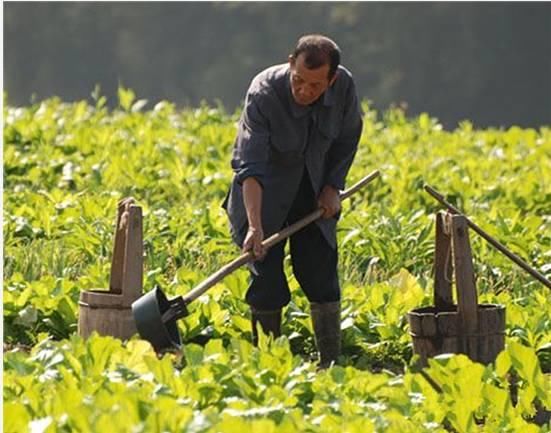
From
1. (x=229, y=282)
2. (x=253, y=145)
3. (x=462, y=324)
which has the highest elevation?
(x=253, y=145)

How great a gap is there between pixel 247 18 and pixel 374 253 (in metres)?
50.6

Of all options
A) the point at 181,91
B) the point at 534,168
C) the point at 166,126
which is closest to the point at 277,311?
the point at 534,168

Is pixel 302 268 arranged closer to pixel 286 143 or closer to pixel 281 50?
pixel 286 143

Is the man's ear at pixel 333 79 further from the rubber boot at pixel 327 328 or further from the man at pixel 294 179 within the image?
the rubber boot at pixel 327 328

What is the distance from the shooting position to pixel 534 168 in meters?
15.1

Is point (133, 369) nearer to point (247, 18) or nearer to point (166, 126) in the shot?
point (166, 126)

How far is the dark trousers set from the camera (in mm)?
8305

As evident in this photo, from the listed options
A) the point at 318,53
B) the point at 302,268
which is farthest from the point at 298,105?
the point at 302,268

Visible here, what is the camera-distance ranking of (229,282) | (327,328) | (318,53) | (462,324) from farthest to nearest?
(229,282)
(327,328)
(462,324)
(318,53)

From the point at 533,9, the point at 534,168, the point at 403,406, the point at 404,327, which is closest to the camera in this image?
the point at 403,406

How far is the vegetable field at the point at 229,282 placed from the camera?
20.4ft

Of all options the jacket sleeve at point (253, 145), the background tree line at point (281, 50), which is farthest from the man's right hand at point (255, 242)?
the background tree line at point (281, 50)

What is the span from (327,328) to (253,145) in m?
0.88

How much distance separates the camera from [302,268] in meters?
8.41
